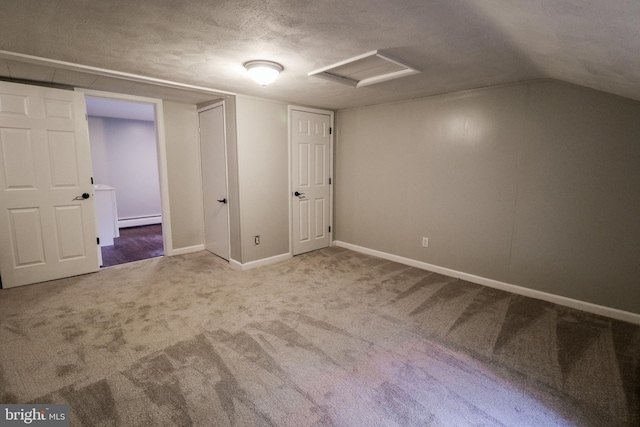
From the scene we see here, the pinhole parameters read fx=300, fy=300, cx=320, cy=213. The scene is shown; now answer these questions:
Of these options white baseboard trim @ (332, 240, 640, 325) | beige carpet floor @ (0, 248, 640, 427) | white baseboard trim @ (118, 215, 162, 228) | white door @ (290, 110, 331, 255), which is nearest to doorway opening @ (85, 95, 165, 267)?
white baseboard trim @ (118, 215, 162, 228)

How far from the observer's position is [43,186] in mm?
3295

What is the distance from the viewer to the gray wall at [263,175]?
12.5 feet

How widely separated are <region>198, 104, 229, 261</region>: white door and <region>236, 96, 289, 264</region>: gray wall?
37 cm

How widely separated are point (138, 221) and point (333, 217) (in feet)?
14.9

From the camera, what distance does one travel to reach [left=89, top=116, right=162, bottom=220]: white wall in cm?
617

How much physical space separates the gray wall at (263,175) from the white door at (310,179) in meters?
0.17

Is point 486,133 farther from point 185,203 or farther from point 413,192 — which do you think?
point 185,203

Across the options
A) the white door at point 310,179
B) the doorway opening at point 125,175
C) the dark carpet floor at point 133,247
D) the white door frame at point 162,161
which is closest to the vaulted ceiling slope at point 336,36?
the white door frame at point 162,161

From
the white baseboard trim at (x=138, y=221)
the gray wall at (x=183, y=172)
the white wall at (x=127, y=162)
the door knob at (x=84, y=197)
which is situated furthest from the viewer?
the white baseboard trim at (x=138, y=221)

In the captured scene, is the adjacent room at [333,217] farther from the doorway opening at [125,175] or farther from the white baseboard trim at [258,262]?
the doorway opening at [125,175]

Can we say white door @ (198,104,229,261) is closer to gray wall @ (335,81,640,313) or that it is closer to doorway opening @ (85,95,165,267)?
doorway opening @ (85,95,165,267)

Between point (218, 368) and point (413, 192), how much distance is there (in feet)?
10.0

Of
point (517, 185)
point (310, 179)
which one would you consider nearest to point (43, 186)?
point (310, 179)

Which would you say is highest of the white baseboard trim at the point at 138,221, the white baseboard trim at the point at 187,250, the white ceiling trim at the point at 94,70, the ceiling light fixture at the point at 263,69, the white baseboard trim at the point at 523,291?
the white ceiling trim at the point at 94,70
